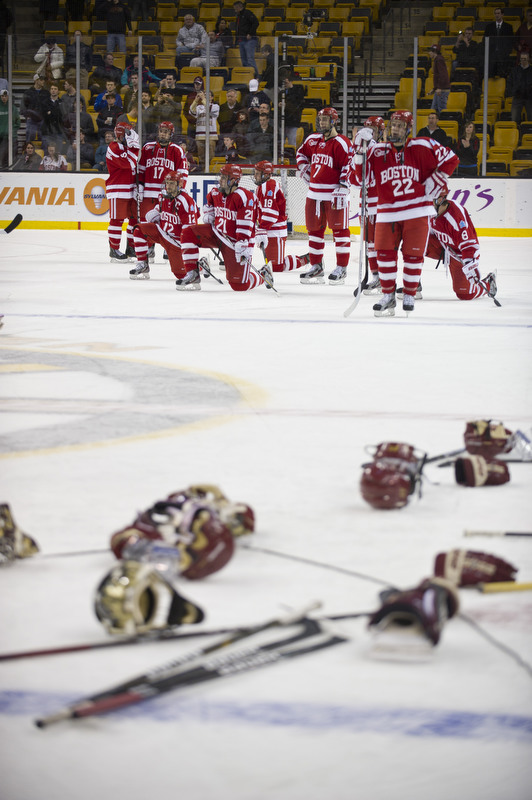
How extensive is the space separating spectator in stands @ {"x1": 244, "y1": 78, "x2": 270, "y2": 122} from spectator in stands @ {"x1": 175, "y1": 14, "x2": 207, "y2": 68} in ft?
3.33

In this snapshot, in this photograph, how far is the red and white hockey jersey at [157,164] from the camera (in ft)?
33.2

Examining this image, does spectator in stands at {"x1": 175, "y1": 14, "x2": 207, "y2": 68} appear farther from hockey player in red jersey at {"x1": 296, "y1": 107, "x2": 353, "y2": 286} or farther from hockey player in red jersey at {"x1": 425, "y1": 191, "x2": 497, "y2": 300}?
→ hockey player in red jersey at {"x1": 425, "y1": 191, "x2": 497, "y2": 300}

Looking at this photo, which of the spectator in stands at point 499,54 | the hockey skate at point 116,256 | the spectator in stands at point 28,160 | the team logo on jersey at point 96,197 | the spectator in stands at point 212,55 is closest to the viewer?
the hockey skate at point 116,256

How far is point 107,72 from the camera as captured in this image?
14.8 meters

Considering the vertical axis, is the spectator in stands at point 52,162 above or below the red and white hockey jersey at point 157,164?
above

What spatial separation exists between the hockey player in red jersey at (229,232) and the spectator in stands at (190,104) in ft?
21.2

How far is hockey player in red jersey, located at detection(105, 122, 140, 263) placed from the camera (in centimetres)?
1059

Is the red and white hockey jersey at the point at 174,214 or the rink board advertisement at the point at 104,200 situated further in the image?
the rink board advertisement at the point at 104,200

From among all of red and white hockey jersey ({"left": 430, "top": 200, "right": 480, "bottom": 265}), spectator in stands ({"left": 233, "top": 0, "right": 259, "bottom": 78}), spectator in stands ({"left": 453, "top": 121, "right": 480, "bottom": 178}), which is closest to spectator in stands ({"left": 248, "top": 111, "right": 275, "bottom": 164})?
spectator in stands ({"left": 233, "top": 0, "right": 259, "bottom": 78})

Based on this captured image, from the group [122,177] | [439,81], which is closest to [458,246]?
[122,177]

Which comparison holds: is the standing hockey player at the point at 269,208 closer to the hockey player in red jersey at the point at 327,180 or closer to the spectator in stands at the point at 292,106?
the hockey player in red jersey at the point at 327,180

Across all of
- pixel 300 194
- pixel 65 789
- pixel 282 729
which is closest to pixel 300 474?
pixel 282 729

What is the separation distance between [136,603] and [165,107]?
13.7 metres

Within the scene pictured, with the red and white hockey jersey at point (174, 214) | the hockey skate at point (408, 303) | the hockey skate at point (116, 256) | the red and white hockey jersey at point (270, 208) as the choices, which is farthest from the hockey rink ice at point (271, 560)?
the hockey skate at point (116, 256)
